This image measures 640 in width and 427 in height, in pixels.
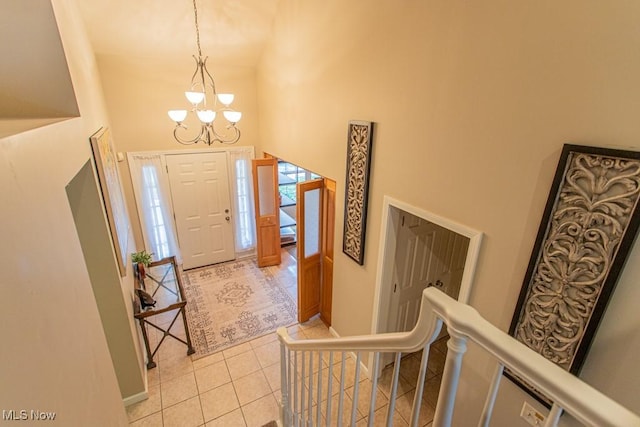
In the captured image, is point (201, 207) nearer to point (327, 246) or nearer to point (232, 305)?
point (232, 305)

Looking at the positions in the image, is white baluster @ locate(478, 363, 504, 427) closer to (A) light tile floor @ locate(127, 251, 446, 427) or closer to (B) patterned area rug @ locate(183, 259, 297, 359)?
(A) light tile floor @ locate(127, 251, 446, 427)

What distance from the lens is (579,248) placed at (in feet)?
4.34

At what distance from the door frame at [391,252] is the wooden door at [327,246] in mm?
837

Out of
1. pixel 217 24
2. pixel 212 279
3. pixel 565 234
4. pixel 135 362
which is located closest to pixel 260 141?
pixel 217 24

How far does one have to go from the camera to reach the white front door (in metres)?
4.87

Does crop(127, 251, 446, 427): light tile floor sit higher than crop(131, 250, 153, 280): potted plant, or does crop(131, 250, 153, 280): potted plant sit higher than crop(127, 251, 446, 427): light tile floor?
crop(131, 250, 153, 280): potted plant

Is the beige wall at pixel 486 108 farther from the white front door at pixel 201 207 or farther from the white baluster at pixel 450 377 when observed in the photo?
the white front door at pixel 201 207

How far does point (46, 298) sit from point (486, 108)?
6.76ft

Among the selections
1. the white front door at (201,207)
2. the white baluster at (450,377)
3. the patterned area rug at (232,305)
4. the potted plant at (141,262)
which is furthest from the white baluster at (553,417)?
the white front door at (201,207)

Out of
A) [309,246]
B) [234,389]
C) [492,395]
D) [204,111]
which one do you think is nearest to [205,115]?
[204,111]

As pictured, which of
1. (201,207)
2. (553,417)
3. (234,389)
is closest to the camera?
(553,417)

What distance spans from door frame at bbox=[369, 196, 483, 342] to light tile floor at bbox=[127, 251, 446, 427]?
44 cm
